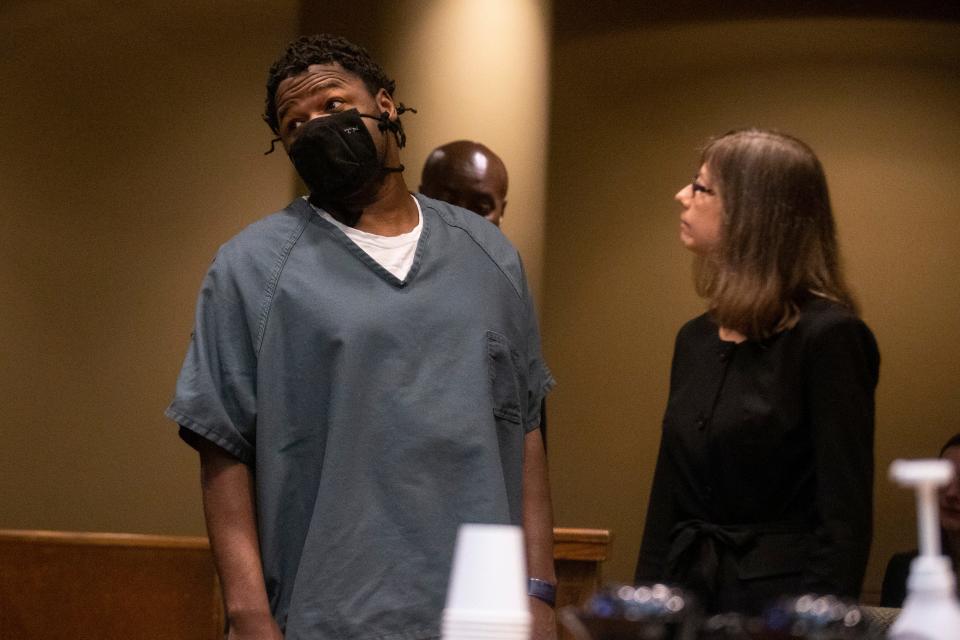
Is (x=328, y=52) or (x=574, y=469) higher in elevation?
(x=328, y=52)

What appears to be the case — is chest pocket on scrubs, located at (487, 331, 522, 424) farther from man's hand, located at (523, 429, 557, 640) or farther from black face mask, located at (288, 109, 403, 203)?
black face mask, located at (288, 109, 403, 203)

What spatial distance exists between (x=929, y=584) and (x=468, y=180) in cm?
223

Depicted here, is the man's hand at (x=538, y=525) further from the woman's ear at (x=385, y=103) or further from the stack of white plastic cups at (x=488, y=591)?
the stack of white plastic cups at (x=488, y=591)

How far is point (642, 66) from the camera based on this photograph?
4.81 m

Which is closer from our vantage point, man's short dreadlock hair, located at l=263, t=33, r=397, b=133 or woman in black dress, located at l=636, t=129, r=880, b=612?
woman in black dress, located at l=636, t=129, r=880, b=612

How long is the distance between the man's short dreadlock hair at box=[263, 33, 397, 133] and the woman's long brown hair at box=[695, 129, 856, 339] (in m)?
0.59

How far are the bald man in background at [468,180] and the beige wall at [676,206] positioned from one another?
5.36 ft

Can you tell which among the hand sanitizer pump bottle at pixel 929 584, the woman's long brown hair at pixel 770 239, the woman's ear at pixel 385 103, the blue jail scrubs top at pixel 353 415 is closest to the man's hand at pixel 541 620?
the blue jail scrubs top at pixel 353 415

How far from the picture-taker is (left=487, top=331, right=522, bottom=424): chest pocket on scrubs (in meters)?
1.93

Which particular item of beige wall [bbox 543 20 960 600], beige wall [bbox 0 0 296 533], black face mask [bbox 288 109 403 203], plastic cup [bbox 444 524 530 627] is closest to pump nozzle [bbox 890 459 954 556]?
plastic cup [bbox 444 524 530 627]

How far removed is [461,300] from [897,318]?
3.04 metres

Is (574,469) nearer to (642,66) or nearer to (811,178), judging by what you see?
(642,66)

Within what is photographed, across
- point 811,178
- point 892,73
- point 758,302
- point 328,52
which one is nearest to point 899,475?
point 758,302

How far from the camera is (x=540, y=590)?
191 cm
